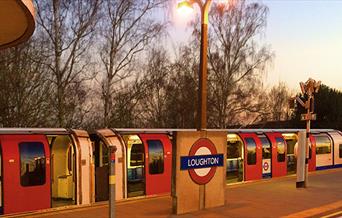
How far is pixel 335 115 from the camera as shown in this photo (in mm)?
53594

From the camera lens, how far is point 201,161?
1171 cm

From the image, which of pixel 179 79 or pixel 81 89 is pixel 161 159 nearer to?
pixel 81 89

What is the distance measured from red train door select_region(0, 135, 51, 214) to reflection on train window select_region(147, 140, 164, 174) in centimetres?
335

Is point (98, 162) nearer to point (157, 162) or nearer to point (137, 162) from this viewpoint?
point (137, 162)

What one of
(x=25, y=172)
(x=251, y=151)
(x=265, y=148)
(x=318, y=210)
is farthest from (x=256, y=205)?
(x=265, y=148)

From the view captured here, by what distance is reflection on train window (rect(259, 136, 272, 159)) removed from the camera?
19.3 meters

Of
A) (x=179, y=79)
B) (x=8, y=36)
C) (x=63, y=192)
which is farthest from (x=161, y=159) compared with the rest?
(x=179, y=79)

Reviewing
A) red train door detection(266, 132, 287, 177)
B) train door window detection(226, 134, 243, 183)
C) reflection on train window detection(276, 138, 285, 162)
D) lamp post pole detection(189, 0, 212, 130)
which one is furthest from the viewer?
reflection on train window detection(276, 138, 285, 162)

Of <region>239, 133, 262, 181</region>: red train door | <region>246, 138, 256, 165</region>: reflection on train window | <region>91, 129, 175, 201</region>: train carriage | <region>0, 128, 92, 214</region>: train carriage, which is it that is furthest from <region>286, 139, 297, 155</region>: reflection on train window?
<region>0, 128, 92, 214</region>: train carriage

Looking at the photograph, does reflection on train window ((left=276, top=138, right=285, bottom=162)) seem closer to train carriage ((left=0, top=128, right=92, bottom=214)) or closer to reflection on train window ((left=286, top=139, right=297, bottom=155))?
reflection on train window ((left=286, top=139, right=297, bottom=155))

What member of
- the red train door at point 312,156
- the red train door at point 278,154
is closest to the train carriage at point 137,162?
the red train door at point 278,154

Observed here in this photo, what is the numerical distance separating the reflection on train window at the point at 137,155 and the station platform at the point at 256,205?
190 cm

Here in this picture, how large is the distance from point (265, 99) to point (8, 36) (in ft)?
109

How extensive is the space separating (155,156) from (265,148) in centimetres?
588
